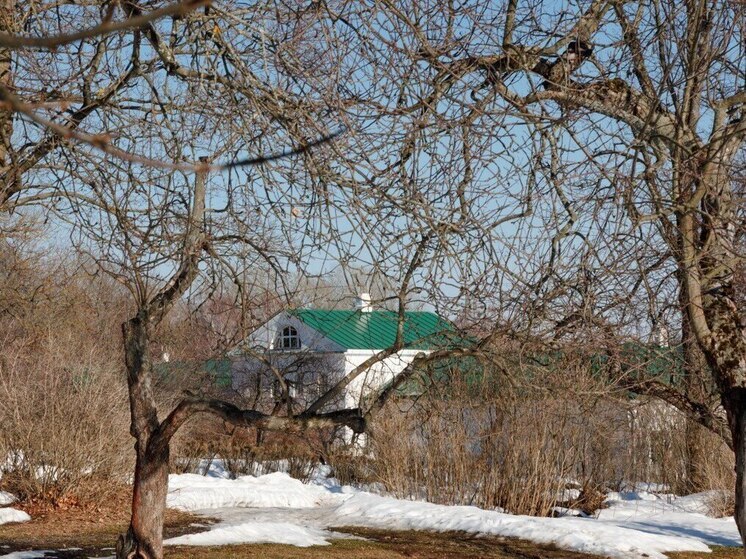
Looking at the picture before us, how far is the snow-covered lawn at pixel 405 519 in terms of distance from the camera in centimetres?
1086

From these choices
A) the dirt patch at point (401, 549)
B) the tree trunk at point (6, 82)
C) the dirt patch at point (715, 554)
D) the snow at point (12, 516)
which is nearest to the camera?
the tree trunk at point (6, 82)

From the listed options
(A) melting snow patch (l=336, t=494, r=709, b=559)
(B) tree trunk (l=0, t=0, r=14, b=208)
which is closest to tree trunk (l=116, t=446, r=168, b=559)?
(B) tree trunk (l=0, t=0, r=14, b=208)

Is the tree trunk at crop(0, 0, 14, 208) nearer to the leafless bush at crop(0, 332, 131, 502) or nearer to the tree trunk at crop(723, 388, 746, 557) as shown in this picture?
the tree trunk at crop(723, 388, 746, 557)

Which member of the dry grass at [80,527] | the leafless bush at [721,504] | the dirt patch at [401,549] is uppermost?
the leafless bush at [721,504]

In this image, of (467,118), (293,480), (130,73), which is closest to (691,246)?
(467,118)

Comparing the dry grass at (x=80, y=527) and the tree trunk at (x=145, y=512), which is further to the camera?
the dry grass at (x=80, y=527)

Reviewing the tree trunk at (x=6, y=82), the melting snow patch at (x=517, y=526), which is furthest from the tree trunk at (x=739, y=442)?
the tree trunk at (x=6, y=82)

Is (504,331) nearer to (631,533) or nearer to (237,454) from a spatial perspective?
(631,533)

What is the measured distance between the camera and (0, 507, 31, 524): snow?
40.6 feet

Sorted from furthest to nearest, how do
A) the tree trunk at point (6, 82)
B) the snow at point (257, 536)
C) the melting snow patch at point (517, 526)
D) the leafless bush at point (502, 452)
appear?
the leafless bush at point (502, 452)
the melting snow patch at point (517, 526)
the snow at point (257, 536)
the tree trunk at point (6, 82)

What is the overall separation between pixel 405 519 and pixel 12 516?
5288 millimetres

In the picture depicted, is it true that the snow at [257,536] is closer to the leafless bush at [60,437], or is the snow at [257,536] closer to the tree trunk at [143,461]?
the tree trunk at [143,461]

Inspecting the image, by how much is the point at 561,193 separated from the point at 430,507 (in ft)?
26.1

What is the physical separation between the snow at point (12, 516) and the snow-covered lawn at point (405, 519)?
2.38m
